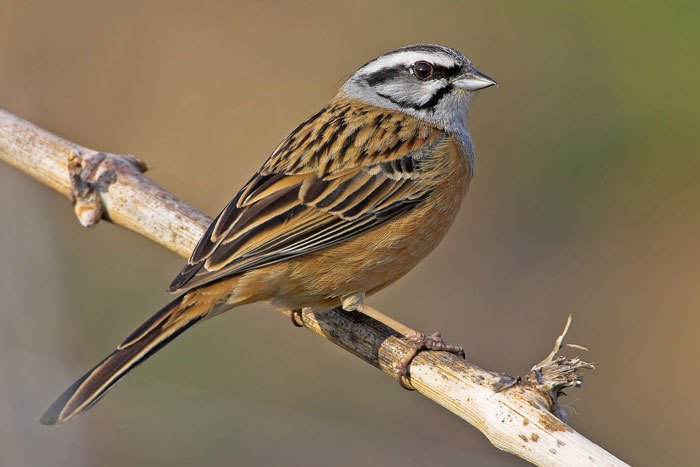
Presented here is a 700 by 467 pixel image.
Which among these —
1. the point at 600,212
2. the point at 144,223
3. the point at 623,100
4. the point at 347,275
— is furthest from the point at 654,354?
the point at 144,223

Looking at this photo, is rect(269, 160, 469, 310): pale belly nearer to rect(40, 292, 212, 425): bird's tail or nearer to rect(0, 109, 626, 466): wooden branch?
rect(0, 109, 626, 466): wooden branch

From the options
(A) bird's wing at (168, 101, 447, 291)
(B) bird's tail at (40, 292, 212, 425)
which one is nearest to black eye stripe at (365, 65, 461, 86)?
(A) bird's wing at (168, 101, 447, 291)

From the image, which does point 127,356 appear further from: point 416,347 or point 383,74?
point 383,74

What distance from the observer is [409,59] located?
580 cm

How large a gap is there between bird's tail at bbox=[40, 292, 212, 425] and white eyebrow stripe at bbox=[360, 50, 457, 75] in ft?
7.58

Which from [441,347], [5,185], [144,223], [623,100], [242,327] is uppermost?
[623,100]

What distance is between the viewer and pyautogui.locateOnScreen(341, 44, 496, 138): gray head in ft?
18.8

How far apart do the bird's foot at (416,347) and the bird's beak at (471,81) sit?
1783 mm

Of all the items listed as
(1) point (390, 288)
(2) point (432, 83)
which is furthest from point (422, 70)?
(1) point (390, 288)

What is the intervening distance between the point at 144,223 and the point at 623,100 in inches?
250

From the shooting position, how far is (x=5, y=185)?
614 centimetres

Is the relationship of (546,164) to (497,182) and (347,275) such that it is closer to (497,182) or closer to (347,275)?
(497,182)

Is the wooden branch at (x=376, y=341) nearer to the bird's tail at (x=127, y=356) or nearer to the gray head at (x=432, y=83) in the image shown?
the bird's tail at (x=127, y=356)

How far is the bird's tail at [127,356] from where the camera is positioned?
4117 millimetres
